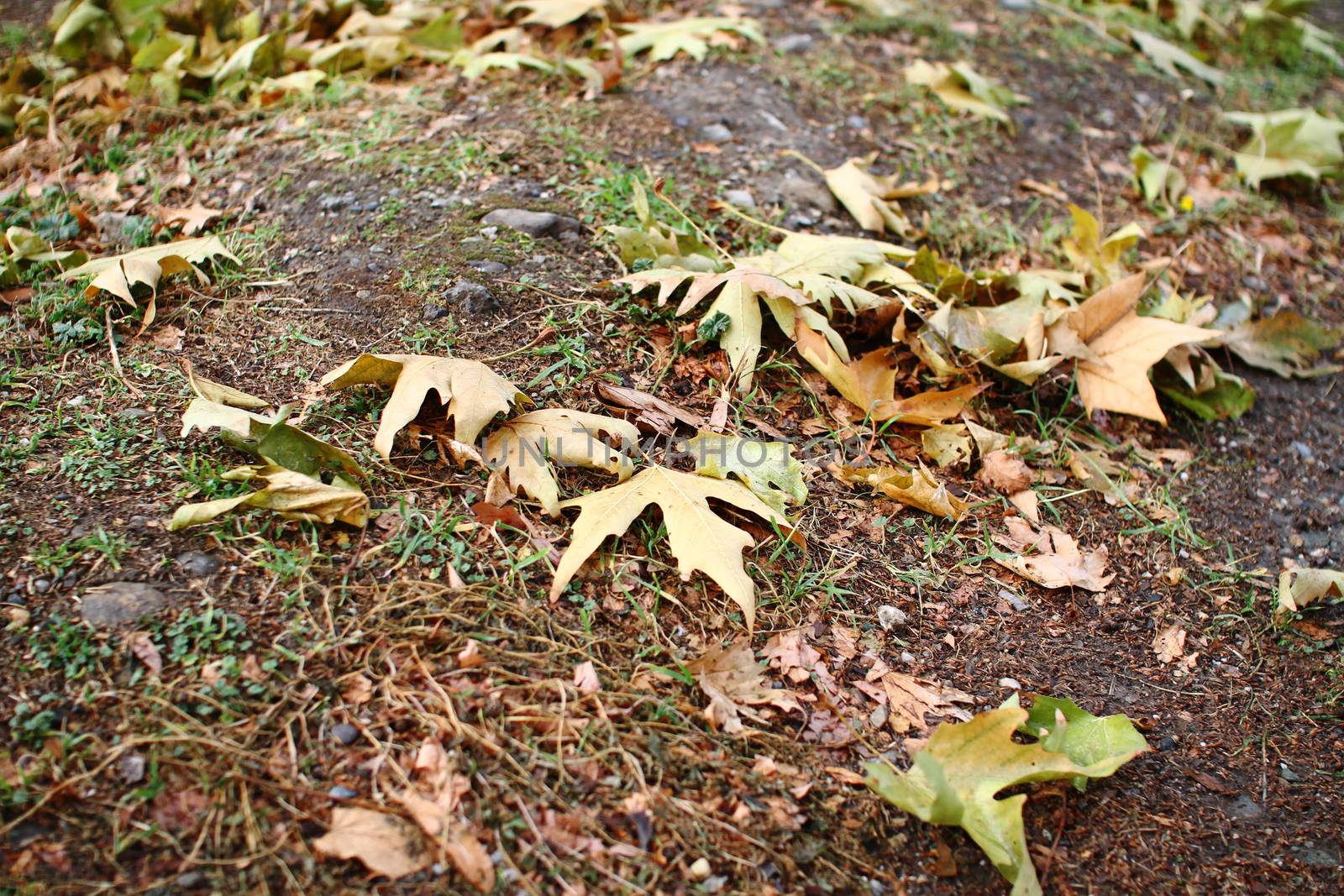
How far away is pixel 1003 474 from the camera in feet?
7.36

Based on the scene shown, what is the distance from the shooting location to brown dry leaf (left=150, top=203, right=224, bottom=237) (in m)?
2.50

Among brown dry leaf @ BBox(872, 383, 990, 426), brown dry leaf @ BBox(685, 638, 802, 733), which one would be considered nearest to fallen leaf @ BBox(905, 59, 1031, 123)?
brown dry leaf @ BBox(872, 383, 990, 426)

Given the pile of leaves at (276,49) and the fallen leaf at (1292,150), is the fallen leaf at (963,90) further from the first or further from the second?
the fallen leaf at (1292,150)

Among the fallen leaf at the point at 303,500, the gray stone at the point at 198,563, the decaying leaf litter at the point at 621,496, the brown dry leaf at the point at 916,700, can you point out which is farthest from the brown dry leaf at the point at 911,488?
the gray stone at the point at 198,563

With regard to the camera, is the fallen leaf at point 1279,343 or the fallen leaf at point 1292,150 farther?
the fallen leaf at point 1292,150

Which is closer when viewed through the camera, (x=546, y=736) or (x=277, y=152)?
(x=546, y=736)

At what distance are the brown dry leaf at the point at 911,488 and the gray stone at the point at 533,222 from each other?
0.96 m

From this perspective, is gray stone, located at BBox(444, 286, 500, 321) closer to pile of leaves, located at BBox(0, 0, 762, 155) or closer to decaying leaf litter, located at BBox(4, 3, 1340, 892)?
decaying leaf litter, located at BBox(4, 3, 1340, 892)

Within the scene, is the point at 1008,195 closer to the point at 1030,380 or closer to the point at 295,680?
the point at 1030,380

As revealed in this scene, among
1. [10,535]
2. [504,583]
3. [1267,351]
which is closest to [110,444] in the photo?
[10,535]

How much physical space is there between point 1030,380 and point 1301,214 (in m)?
1.79

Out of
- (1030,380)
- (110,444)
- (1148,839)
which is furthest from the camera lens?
(1030,380)

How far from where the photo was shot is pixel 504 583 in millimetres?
1707

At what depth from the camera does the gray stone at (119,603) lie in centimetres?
154
